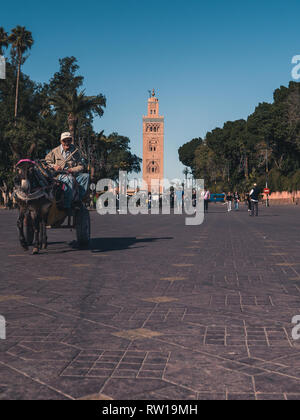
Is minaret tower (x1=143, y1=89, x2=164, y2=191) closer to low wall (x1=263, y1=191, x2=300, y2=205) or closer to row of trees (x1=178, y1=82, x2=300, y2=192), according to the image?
row of trees (x1=178, y1=82, x2=300, y2=192)

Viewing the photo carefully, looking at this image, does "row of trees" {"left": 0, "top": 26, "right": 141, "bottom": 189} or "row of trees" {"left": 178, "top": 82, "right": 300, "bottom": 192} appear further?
"row of trees" {"left": 178, "top": 82, "right": 300, "bottom": 192}

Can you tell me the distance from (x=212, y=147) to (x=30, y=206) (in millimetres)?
96575

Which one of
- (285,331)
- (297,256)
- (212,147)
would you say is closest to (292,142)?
(212,147)

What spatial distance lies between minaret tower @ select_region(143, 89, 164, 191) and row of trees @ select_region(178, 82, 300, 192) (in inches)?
1680

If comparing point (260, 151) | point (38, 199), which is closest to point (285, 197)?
point (260, 151)

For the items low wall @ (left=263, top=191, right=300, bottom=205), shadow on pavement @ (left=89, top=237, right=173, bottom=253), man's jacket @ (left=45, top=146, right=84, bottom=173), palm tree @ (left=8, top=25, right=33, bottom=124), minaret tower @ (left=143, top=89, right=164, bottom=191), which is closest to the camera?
man's jacket @ (left=45, top=146, right=84, bottom=173)

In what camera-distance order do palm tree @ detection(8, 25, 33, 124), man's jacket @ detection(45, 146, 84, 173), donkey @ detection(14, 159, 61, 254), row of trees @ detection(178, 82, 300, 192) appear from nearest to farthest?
donkey @ detection(14, 159, 61, 254), man's jacket @ detection(45, 146, 84, 173), palm tree @ detection(8, 25, 33, 124), row of trees @ detection(178, 82, 300, 192)

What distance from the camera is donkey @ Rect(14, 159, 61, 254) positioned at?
32.3 feet

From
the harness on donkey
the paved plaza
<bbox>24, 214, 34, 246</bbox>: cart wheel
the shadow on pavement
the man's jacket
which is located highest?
the man's jacket

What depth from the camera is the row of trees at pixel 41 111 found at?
45031 millimetres

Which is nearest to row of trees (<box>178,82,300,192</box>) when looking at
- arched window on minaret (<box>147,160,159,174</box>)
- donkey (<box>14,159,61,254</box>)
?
arched window on minaret (<box>147,160,159,174</box>)

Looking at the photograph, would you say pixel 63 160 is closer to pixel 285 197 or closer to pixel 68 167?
pixel 68 167

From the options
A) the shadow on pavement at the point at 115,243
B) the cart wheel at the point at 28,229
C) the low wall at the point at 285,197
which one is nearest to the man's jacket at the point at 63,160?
the cart wheel at the point at 28,229

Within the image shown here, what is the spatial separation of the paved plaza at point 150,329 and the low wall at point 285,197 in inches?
2364
